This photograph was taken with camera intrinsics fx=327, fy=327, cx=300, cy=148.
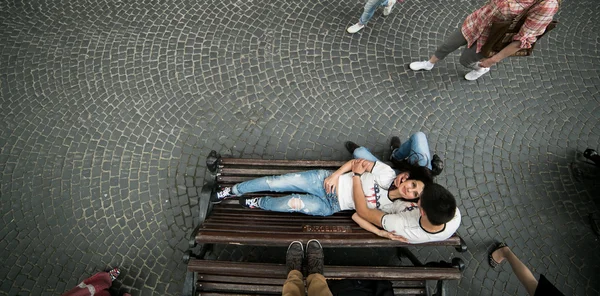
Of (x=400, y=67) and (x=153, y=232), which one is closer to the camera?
(x=153, y=232)

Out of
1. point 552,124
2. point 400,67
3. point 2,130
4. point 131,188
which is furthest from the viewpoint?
point 400,67

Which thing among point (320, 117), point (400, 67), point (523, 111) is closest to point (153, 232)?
point (320, 117)

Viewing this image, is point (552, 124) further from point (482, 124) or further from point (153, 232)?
point (153, 232)

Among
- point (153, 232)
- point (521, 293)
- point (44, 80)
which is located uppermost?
point (44, 80)

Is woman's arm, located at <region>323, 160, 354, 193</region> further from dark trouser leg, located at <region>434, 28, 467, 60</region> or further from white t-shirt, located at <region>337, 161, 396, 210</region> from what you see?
dark trouser leg, located at <region>434, 28, 467, 60</region>

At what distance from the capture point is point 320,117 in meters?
4.67

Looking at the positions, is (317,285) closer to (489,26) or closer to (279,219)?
(279,219)

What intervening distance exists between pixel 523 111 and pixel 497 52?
4.14 ft

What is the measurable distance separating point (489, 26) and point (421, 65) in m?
1.16

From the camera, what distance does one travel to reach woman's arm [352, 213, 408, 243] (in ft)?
9.38

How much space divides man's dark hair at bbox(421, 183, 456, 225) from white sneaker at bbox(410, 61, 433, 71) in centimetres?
306

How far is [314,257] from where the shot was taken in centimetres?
298

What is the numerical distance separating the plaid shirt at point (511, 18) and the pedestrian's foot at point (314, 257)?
3.29 meters

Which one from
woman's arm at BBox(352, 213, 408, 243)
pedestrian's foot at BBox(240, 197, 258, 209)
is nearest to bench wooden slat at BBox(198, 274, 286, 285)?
pedestrian's foot at BBox(240, 197, 258, 209)
